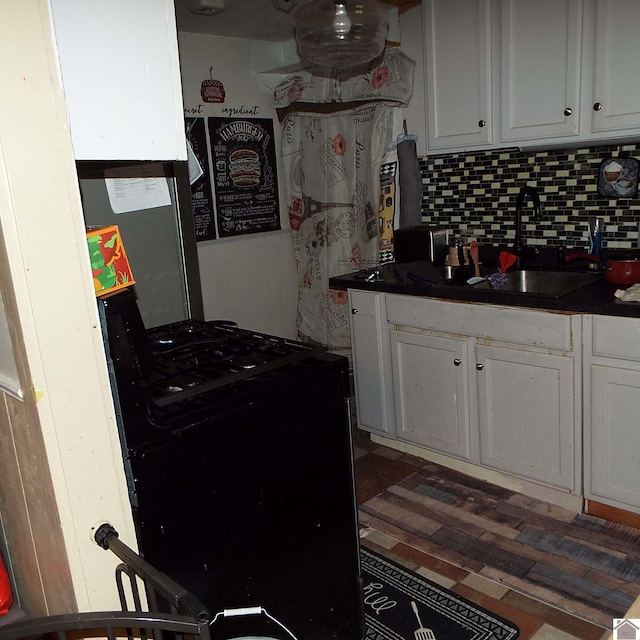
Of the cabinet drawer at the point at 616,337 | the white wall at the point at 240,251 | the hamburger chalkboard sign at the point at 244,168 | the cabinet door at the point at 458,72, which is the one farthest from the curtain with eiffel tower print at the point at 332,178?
the cabinet drawer at the point at 616,337

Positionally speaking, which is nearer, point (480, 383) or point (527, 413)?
point (527, 413)

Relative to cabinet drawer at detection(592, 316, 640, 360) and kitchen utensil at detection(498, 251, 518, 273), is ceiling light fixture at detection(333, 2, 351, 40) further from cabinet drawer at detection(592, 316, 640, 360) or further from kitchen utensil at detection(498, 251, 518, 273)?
cabinet drawer at detection(592, 316, 640, 360)

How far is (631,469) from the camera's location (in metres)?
2.35

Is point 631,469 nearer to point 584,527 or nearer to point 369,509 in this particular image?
point 584,527

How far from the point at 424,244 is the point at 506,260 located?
405mm

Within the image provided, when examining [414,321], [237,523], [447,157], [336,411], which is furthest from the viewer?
[447,157]

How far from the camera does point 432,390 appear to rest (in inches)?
115

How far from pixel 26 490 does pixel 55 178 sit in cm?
59

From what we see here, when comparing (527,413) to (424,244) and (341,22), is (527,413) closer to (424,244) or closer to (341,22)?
(424,244)

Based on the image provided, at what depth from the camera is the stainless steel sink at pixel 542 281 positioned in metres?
2.81

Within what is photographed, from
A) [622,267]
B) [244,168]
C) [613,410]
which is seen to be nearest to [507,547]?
[613,410]

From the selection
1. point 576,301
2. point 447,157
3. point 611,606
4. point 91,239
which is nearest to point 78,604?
point 91,239

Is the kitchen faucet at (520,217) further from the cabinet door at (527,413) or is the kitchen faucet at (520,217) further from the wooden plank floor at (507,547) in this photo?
the wooden plank floor at (507,547)

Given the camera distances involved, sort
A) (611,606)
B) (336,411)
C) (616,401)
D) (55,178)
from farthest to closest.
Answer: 1. (616,401)
2. (611,606)
3. (336,411)
4. (55,178)
